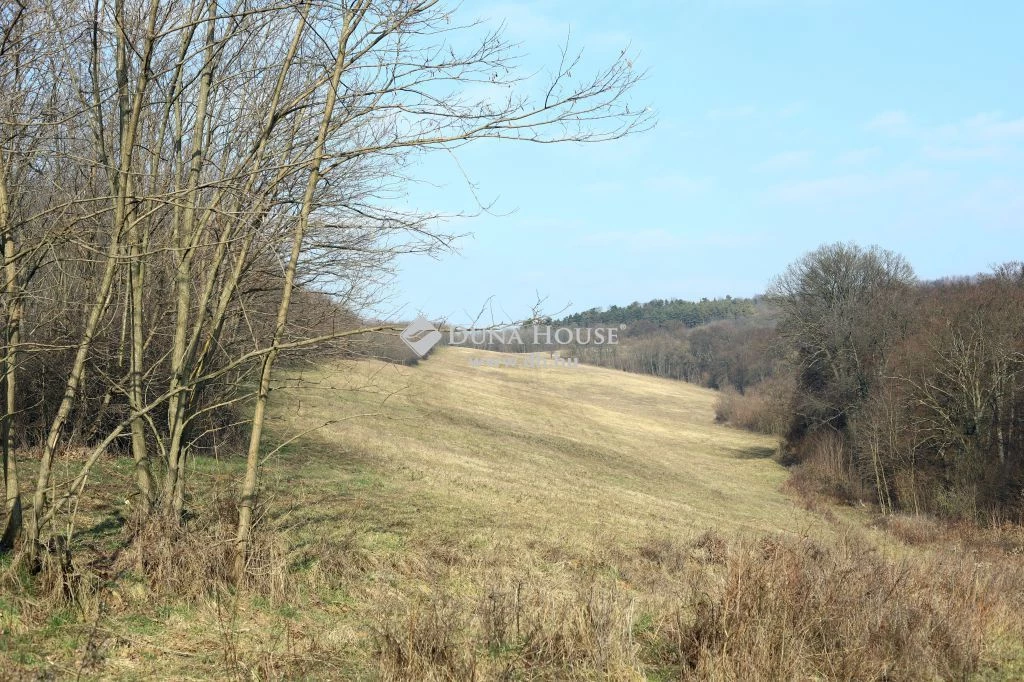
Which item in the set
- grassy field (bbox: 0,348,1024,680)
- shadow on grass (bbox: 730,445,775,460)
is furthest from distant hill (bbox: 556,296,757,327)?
grassy field (bbox: 0,348,1024,680)

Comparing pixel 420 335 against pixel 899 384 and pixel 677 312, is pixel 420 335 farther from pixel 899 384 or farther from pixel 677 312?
pixel 677 312

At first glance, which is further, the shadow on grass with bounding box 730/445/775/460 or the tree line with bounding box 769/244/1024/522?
the shadow on grass with bounding box 730/445/775/460

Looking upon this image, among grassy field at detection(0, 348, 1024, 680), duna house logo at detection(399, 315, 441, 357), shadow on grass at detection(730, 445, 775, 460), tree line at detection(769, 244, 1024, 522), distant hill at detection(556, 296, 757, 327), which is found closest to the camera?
grassy field at detection(0, 348, 1024, 680)

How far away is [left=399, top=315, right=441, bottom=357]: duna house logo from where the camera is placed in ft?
25.2

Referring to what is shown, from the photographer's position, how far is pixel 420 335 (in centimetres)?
772

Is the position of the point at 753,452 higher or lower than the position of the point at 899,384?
lower

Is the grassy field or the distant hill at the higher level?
the distant hill

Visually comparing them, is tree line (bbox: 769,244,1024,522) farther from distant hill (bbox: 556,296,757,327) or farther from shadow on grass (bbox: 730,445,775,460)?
distant hill (bbox: 556,296,757,327)

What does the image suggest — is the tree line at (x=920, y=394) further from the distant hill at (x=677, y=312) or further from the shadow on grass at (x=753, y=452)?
the distant hill at (x=677, y=312)

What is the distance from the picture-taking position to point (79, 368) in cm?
665

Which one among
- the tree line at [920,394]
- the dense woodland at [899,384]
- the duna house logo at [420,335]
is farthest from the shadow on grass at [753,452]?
the duna house logo at [420,335]

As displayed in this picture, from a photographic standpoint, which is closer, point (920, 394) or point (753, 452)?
point (920, 394)

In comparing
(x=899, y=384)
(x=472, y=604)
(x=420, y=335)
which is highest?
(x=420, y=335)

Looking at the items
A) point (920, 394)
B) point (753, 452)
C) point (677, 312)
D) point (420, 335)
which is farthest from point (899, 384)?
point (677, 312)
